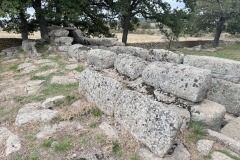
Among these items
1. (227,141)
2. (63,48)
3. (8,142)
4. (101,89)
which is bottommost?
(8,142)

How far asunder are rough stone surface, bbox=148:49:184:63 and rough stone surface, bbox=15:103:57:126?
3.57 meters

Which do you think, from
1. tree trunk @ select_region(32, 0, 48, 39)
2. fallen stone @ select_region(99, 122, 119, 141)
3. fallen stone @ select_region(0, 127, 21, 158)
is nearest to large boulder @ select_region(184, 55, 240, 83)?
fallen stone @ select_region(99, 122, 119, 141)

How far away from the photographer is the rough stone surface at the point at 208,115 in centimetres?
670

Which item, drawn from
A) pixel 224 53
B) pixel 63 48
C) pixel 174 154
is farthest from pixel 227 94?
pixel 224 53

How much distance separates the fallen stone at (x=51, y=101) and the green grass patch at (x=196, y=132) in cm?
357

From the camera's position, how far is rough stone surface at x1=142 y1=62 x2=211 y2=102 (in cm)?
670

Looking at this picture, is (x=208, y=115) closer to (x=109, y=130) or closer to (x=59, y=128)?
(x=109, y=130)

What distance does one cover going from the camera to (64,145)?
19.8 feet

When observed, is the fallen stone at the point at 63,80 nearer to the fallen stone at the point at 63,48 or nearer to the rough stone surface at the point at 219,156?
the fallen stone at the point at 63,48

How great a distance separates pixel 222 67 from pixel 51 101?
4711mm

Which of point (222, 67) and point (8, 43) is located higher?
point (222, 67)

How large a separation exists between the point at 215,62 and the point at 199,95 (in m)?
1.61

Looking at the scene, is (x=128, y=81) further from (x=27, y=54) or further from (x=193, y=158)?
(x=27, y=54)

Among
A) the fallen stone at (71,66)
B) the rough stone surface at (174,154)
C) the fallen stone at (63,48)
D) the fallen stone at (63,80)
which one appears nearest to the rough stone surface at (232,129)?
the rough stone surface at (174,154)
